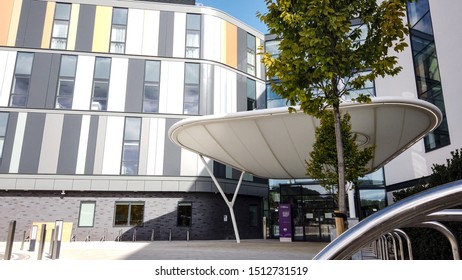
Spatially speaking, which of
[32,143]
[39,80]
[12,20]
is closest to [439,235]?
[32,143]

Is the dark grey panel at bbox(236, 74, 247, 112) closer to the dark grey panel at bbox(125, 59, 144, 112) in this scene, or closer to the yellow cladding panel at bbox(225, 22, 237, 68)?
the yellow cladding panel at bbox(225, 22, 237, 68)

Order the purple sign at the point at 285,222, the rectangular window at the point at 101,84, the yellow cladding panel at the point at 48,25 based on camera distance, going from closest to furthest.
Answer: the purple sign at the point at 285,222 < the rectangular window at the point at 101,84 < the yellow cladding panel at the point at 48,25

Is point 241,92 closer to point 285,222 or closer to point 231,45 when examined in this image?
point 231,45

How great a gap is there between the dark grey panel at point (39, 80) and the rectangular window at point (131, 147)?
19.2 feet

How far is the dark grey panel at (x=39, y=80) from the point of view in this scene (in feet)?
75.8

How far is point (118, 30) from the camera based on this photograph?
25.5 metres

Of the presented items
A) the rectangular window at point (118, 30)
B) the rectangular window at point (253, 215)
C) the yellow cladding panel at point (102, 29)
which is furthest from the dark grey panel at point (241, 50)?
the rectangular window at point (253, 215)

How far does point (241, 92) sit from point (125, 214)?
42.1ft

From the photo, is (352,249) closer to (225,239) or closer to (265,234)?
(225,239)

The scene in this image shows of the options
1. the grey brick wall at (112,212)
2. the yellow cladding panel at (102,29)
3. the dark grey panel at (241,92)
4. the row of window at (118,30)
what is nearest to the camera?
the grey brick wall at (112,212)

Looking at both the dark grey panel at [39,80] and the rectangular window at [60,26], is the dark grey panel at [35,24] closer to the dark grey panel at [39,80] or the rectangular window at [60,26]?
the rectangular window at [60,26]

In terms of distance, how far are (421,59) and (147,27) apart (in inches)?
736

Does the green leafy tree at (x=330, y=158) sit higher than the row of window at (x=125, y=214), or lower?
higher
